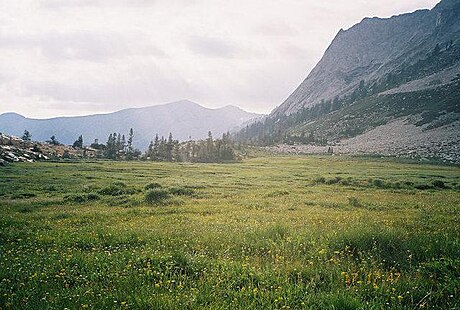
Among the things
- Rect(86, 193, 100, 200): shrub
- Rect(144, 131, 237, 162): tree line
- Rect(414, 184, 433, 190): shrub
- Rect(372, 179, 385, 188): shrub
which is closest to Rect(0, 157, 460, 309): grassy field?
Rect(86, 193, 100, 200): shrub

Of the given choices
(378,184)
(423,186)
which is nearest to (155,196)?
(378,184)

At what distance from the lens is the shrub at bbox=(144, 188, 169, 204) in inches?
1056

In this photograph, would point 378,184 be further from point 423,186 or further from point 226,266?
point 226,266

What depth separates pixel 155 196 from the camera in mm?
27688

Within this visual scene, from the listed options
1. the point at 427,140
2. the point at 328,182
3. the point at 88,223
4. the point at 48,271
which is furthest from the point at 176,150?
the point at 48,271

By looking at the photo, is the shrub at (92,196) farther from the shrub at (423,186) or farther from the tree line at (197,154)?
the tree line at (197,154)

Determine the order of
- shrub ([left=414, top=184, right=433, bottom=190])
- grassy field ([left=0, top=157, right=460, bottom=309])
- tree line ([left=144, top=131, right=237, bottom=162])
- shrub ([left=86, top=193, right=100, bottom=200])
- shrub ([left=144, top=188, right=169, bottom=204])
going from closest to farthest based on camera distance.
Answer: grassy field ([left=0, top=157, right=460, bottom=309]), shrub ([left=144, top=188, right=169, bottom=204]), shrub ([left=86, top=193, right=100, bottom=200]), shrub ([left=414, top=184, right=433, bottom=190]), tree line ([left=144, top=131, right=237, bottom=162])

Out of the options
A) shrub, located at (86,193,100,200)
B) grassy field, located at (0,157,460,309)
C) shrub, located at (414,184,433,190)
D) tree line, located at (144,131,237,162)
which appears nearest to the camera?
grassy field, located at (0,157,460,309)

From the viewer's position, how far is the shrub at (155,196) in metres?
26.8

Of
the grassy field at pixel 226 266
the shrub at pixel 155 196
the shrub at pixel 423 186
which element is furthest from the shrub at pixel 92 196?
the shrub at pixel 423 186

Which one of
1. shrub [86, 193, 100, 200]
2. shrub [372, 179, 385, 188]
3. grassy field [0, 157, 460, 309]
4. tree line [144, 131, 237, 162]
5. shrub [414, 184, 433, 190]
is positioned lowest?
shrub [414, 184, 433, 190]

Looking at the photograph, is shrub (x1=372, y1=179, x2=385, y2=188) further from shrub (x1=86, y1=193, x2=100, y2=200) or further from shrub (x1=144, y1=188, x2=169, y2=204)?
shrub (x1=86, y1=193, x2=100, y2=200)

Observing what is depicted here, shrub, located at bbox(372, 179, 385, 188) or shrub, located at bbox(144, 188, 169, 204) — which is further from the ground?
shrub, located at bbox(144, 188, 169, 204)

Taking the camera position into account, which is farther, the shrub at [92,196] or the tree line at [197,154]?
the tree line at [197,154]
